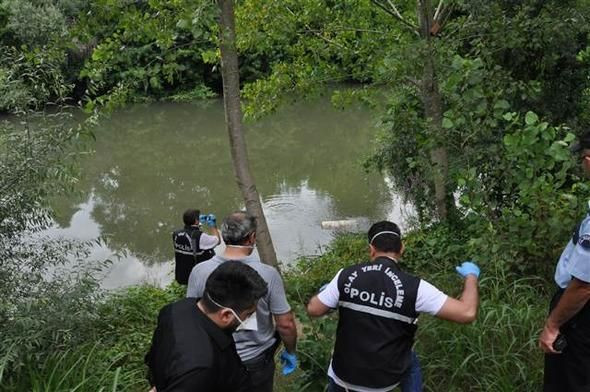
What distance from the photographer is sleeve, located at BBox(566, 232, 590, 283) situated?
2193 millimetres

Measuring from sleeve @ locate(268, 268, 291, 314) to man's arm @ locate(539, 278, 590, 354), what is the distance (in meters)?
1.17

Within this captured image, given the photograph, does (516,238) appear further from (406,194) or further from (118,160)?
(118,160)

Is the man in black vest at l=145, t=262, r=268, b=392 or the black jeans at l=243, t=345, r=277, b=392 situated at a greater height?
the man in black vest at l=145, t=262, r=268, b=392

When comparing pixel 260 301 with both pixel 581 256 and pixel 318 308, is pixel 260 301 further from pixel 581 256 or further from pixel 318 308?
pixel 581 256

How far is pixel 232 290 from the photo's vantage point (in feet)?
6.21

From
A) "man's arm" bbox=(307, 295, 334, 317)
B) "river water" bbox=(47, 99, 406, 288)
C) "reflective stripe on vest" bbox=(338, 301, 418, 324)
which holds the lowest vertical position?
"river water" bbox=(47, 99, 406, 288)

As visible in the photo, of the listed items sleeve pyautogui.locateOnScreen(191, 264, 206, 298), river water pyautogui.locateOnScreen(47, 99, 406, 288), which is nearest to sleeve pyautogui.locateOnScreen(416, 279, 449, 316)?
sleeve pyautogui.locateOnScreen(191, 264, 206, 298)

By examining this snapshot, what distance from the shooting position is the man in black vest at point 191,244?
543 cm

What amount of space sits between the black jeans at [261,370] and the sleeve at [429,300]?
0.88 meters

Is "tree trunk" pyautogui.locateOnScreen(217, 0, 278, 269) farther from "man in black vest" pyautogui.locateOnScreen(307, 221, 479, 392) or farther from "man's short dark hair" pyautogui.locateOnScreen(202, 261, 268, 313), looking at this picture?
"man's short dark hair" pyautogui.locateOnScreen(202, 261, 268, 313)

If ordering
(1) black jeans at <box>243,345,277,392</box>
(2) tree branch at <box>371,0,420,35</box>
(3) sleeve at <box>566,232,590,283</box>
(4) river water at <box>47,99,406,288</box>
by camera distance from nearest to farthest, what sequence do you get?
(3) sleeve at <box>566,232,590,283</box>
(1) black jeans at <box>243,345,277,392</box>
(2) tree branch at <box>371,0,420,35</box>
(4) river water at <box>47,99,406,288</box>

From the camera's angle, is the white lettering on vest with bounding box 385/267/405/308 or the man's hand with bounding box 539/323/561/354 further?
the man's hand with bounding box 539/323/561/354

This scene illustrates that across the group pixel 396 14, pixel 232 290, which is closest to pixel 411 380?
pixel 232 290

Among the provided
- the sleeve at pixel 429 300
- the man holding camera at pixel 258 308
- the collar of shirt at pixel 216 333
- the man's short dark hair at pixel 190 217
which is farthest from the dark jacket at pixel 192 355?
the man's short dark hair at pixel 190 217
